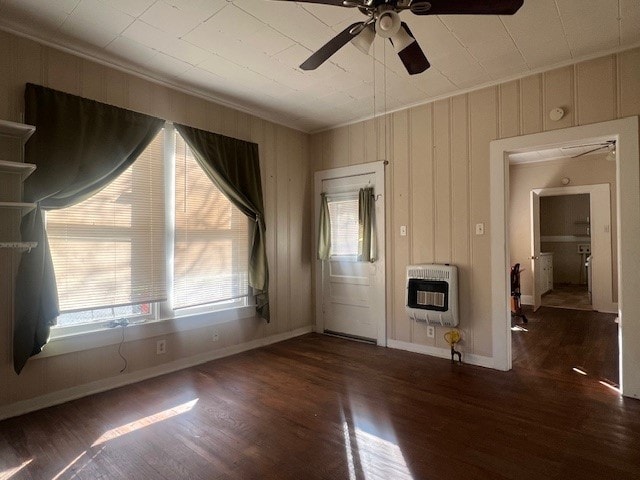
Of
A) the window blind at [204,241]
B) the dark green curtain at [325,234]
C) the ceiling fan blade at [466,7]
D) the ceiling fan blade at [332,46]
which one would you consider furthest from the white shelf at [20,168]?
the dark green curtain at [325,234]

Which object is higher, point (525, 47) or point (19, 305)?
point (525, 47)

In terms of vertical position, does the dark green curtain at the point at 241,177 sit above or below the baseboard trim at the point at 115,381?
above

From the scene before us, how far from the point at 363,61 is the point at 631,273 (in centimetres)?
273

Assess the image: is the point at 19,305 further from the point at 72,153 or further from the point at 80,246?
the point at 72,153

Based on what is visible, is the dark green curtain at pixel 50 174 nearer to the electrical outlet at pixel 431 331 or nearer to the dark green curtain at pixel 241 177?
the dark green curtain at pixel 241 177

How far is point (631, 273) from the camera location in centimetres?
269

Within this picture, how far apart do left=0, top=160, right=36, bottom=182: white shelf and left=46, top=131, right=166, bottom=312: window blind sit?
32 cm

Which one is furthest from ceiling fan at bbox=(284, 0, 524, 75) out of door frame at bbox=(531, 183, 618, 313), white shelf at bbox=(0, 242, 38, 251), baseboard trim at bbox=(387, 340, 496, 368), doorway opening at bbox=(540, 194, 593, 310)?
doorway opening at bbox=(540, 194, 593, 310)

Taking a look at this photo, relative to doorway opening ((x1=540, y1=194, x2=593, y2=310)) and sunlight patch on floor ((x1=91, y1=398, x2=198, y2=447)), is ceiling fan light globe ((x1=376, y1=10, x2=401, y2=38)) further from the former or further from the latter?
doorway opening ((x1=540, y1=194, x2=593, y2=310))

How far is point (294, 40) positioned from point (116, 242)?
2.20 m

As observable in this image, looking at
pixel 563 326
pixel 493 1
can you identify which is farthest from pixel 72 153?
pixel 563 326

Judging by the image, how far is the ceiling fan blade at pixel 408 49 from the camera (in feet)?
6.07

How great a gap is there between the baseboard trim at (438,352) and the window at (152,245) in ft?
6.10

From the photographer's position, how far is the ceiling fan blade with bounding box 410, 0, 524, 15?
1590 mm
